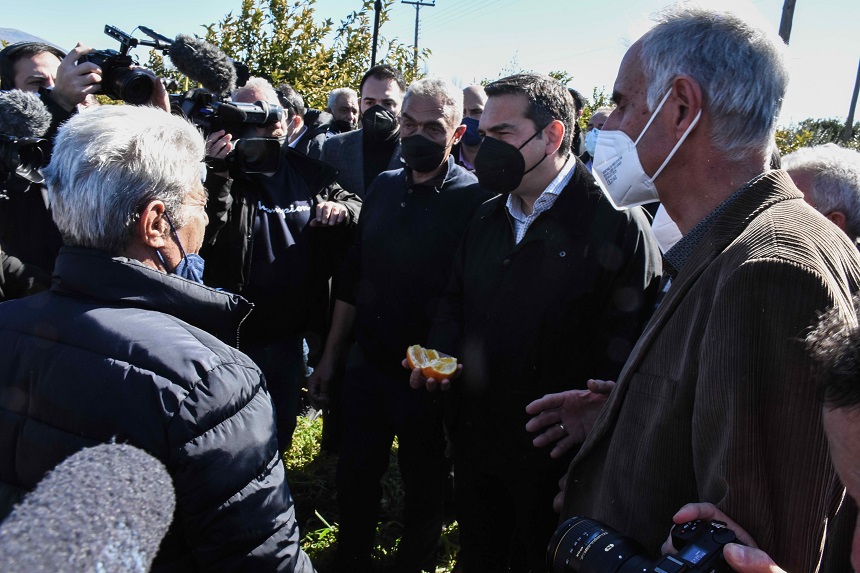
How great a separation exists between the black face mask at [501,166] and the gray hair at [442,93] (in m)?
0.64

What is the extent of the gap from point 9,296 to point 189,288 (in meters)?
1.80

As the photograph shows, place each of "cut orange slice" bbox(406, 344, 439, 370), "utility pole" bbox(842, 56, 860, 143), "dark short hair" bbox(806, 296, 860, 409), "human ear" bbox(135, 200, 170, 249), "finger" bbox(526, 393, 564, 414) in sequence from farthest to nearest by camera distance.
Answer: "utility pole" bbox(842, 56, 860, 143), "cut orange slice" bbox(406, 344, 439, 370), "finger" bbox(526, 393, 564, 414), "human ear" bbox(135, 200, 170, 249), "dark short hair" bbox(806, 296, 860, 409)

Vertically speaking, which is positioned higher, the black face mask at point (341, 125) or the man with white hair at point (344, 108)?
the man with white hair at point (344, 108)

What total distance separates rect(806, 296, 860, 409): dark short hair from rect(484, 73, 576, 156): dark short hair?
83.5 inches

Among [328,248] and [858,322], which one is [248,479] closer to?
[858,322]

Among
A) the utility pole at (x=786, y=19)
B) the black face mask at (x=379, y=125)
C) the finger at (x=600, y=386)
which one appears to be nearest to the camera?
the finger at (x=600, y=386)

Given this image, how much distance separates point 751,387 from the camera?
1.24 m

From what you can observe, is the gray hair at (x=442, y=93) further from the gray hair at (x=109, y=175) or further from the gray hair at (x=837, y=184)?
the gray hair at (x=109, y=175)

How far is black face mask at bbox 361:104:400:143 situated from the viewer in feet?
15.9

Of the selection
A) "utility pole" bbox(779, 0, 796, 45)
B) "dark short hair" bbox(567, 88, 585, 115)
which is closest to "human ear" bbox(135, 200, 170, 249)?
"dark short hair" bbox(567, 88, 585, 115)

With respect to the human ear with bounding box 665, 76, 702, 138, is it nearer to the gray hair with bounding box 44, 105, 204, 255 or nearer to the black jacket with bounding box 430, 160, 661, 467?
the black jacket with bounding box 430, 160, 661, 467

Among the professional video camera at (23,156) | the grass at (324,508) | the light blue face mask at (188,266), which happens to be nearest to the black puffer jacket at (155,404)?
the light blue face mask at (188,266)

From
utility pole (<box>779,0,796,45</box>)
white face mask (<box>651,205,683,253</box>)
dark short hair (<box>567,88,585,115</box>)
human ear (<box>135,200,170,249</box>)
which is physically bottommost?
white face mask (<box>651,205,683,253</box>)

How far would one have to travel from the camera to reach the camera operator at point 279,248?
3.35m
